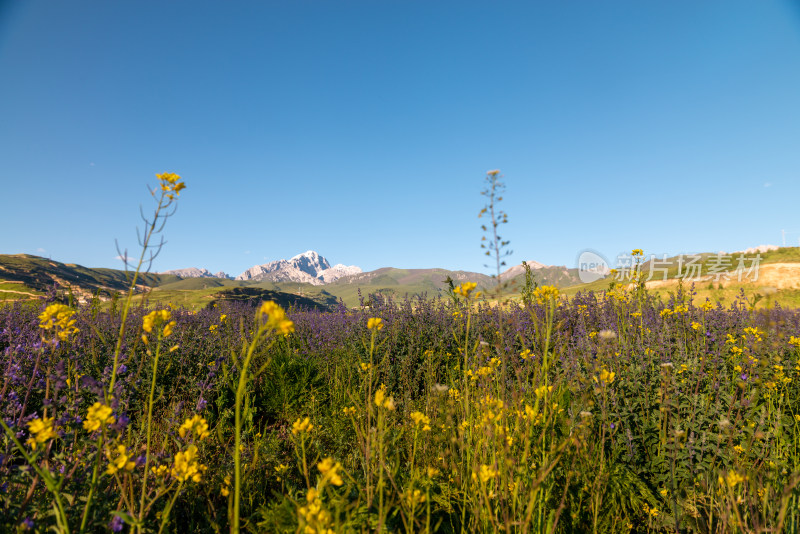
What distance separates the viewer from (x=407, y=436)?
120 inches

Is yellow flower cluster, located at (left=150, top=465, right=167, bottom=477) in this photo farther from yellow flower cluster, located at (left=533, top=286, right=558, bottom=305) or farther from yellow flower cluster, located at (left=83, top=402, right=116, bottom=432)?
yellow flower cluster, located at (left=533, top=286, right=558, bottom=305)

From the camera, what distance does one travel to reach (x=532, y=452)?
2.30m

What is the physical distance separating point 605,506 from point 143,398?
13.8 ft

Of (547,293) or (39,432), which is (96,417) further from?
(547,293)

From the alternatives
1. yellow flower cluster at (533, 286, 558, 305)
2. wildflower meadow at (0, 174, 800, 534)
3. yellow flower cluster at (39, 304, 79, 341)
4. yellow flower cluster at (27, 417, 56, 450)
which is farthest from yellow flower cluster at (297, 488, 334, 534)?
yellow flower cluster at (39, 304, 79, 341)

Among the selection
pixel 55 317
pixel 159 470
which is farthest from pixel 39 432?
pixel 55 317

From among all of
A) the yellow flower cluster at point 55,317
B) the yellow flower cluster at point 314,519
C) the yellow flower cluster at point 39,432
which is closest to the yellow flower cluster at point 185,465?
the yellow flower cluster at point 39,432

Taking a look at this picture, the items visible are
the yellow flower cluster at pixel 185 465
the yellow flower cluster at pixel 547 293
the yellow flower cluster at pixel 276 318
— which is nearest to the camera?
the yellow flower cluster at pixel 276 318

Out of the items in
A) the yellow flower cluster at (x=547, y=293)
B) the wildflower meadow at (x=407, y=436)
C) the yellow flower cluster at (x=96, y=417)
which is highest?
the yellow flower cluster at (x=547, y=293)

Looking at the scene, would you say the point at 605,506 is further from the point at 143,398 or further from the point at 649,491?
the point at 143,398

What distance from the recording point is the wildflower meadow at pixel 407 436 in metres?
1.50

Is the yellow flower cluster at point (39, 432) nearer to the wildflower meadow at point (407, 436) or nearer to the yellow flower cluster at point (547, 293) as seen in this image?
the wildflower meadow at point (407, 436)

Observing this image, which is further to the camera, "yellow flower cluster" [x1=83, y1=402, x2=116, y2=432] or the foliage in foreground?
the foliage in foreground

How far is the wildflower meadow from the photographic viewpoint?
150 centimetres
